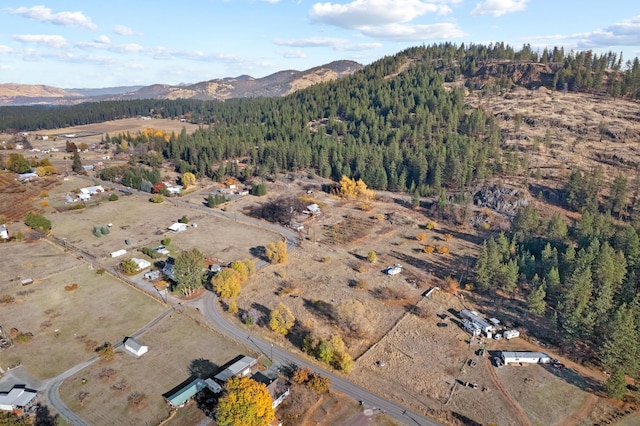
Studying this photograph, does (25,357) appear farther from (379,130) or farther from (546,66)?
(546,66)

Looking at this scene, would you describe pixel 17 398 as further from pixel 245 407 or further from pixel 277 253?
pixel 277 253

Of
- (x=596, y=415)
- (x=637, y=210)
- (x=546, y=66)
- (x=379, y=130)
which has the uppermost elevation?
(x=546, y=66)

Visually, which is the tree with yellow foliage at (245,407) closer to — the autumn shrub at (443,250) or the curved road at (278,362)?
the curved road at (278,362)

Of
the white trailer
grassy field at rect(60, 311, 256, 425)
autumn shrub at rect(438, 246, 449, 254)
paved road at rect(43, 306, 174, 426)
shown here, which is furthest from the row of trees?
paved road at rect(43, 306, 174, 426)

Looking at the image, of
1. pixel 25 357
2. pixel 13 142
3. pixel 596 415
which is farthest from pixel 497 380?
pixel 13 142

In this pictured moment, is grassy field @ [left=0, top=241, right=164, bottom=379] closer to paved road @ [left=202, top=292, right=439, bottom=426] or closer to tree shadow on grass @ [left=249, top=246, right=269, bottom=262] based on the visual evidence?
paved road @ [left=202, top=292, right=439, bottom=426]

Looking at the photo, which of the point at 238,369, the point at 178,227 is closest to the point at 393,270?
the point at 238,369
